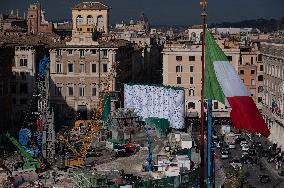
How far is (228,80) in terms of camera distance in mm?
16734

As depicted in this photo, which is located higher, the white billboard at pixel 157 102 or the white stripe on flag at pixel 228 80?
the white stripe on flag at pixel 228 80

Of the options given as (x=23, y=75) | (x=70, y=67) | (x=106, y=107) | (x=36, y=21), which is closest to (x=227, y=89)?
(x=106, y=107)

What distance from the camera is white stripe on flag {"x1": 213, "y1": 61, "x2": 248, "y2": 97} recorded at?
16547 mm

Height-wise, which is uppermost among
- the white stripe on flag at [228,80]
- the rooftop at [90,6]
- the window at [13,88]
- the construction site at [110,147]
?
the rooftop at [90,6]

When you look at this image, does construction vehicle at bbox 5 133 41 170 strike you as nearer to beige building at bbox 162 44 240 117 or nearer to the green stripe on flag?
beige building at bbox 162 44 240 117

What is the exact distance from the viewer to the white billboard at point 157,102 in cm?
6047

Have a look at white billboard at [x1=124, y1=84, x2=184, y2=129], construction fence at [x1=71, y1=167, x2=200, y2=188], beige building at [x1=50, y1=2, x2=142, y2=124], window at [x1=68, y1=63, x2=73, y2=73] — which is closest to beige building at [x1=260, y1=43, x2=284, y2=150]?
white billboard at [x1=124, y1=84, x2=184, y2=129]

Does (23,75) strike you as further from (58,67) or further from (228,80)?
(228,80)

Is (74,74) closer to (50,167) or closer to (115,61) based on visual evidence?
(115,61)

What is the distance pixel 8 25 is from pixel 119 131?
47.3 metres

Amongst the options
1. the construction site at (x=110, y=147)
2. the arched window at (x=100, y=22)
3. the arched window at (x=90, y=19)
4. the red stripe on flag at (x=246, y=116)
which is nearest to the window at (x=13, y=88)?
the construction site at (x=110, y=147)

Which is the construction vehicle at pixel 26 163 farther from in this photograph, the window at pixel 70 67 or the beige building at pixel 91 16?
the beige building at pixel 91 16

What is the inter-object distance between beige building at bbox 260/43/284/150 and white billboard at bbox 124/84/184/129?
8.24 metres

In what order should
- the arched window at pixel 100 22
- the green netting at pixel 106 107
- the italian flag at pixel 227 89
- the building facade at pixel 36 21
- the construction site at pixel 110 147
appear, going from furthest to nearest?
the building facade at pixel 36 21 < the arched window at pixel 100 22 < the green netting at pixel 106 107 < the construction site at pixel 110 147 < the italian flag at pixel 227 89
